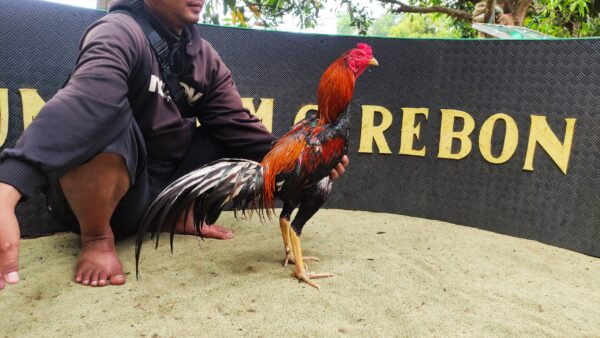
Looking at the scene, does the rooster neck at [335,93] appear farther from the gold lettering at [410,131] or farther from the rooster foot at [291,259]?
the gold lettering at [410,131]

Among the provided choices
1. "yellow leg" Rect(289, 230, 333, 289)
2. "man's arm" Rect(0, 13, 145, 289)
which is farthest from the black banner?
"yellow leg" Rect(289, 230, 333, 289)

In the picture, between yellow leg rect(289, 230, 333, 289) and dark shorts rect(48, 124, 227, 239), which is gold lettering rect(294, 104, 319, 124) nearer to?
dark shorts rect(48, 124, 227, 239)

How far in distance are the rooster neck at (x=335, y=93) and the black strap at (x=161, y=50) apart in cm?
69

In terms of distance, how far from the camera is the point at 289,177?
188 centimetres

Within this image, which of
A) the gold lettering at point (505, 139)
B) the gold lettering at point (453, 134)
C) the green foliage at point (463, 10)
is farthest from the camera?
the green foliage at point (463, 10)

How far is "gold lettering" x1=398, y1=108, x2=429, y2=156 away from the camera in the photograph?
3168 millimetres

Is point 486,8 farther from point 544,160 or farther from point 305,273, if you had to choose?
point 305,273

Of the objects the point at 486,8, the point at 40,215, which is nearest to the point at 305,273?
the point at 40,215

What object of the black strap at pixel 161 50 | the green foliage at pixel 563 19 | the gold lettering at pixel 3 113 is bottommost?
the gold lettering at pixel 3 113

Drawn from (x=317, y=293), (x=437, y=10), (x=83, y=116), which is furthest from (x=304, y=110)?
(x=437, y=10)

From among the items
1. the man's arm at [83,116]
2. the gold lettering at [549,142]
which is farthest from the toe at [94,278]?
the gold lettering at [549,142]

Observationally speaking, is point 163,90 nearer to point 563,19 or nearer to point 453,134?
point 453,134

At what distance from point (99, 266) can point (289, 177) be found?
0.91 metres

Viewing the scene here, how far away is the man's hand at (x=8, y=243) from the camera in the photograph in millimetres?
870
